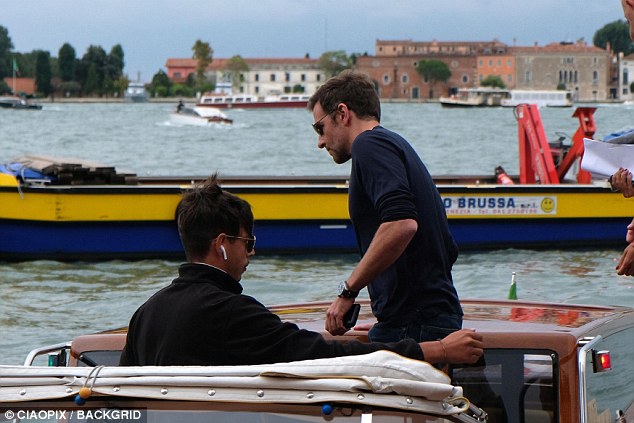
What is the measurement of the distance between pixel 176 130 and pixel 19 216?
237 ft

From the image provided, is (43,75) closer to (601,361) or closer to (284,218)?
(284,218)

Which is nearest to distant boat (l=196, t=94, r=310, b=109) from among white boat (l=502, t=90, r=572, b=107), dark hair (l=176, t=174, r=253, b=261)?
white boat (l=502, t=90, r=572, b=107)

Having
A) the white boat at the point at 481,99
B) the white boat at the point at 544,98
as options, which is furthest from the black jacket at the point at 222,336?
the white boat at the point at 544,98

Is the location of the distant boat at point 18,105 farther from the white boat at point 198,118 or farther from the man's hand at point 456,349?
the man's hand at point 456,349

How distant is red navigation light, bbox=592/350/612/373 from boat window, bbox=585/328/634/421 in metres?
0.02

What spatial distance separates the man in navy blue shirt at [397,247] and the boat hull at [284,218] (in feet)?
39.9

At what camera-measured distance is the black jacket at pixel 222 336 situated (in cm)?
365

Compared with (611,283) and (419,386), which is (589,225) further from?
(419,386)

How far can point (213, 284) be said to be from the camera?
12.6ft

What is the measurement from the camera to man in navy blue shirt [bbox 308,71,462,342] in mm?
4527

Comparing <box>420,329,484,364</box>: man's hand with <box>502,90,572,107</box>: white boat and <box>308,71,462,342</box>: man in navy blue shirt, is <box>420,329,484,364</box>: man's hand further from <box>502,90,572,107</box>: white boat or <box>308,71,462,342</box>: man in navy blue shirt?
<box>502,90,572,107</box>: white boat

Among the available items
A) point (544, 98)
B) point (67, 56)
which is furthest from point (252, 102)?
point (67, 56)

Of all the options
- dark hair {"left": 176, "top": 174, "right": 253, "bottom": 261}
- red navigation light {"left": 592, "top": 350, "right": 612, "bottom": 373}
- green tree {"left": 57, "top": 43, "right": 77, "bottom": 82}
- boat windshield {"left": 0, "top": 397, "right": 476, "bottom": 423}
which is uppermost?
green tree {"left": 57, "top": 43, "right": 77, "bottom": 82}

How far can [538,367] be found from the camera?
4191mm
